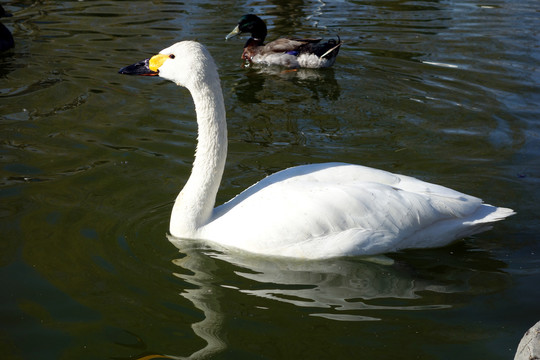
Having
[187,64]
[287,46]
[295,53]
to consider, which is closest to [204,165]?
[187,64]

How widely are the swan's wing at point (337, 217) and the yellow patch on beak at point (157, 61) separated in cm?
130

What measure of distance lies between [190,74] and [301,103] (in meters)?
4.24

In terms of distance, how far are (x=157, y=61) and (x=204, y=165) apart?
91 centimetres

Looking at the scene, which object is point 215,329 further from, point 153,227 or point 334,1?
point 334,1

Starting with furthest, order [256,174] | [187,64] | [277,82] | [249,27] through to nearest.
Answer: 1. [249,27]
2. [277,82]
3. [256,174]
4. [187,64]

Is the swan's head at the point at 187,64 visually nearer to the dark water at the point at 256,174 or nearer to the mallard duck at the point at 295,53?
the dark water at the point at 256,174

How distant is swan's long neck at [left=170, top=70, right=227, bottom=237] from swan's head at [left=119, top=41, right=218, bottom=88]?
77 mm

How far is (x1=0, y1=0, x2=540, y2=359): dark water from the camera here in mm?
4500

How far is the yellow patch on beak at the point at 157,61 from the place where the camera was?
548cm

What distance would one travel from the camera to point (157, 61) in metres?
5.50

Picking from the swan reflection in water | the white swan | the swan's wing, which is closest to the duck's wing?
the white swan

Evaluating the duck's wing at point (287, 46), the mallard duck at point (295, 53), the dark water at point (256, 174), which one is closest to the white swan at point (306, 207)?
the dark water at point (256, 174)

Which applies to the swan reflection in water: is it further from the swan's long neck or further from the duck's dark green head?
the duck's dark green head

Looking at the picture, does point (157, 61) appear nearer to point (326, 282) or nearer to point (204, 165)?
point (204, 165)
